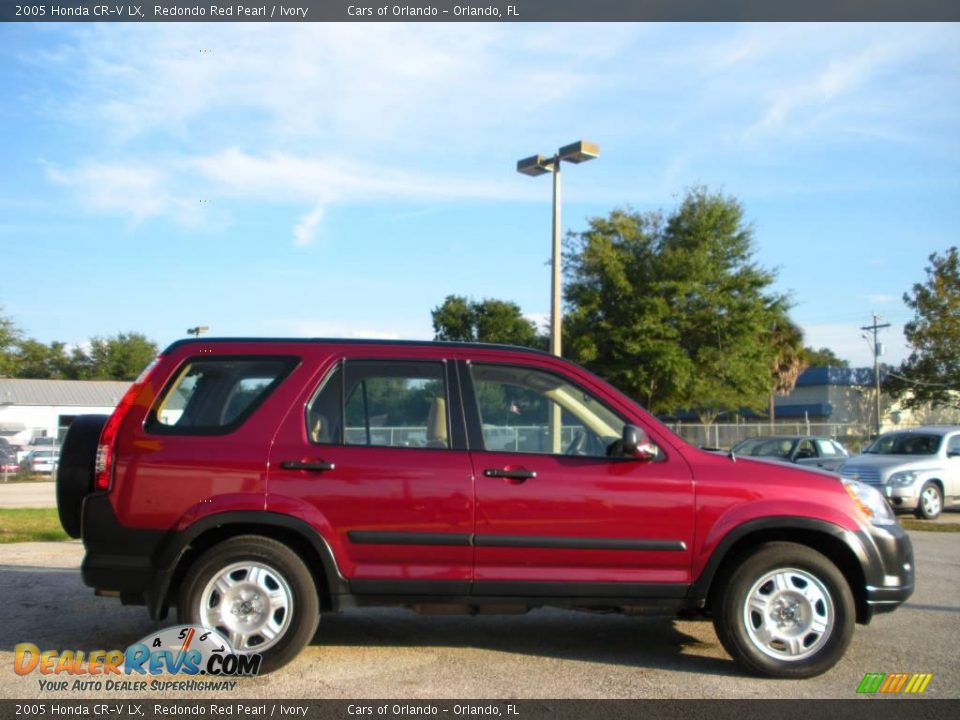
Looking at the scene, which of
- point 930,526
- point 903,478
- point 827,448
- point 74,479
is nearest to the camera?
point 74,479

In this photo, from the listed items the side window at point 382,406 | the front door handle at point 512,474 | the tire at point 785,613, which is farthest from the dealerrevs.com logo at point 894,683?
the side window at point 382,406

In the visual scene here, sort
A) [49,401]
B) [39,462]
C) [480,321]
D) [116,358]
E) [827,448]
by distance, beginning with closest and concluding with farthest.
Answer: [827,448], [39,462], [49,401], [480,321], [116,358]

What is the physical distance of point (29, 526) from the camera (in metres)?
12.9

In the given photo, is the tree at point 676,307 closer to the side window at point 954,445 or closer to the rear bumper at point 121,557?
the side window at point 954,445

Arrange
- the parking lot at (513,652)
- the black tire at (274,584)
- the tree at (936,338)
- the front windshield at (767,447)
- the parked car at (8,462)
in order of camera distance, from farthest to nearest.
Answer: the tree at (936,338) < the parked car at (8,462) < the front windshield at (767,447) < the black tire at (274,584) < the parking lot at (513,652)

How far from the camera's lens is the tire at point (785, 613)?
5.34 metres

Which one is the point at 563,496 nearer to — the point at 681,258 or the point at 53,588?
the point at 53,588

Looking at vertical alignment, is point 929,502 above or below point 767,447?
below

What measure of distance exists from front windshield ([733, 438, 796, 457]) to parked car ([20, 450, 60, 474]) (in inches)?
861

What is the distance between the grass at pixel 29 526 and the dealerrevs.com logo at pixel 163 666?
5318 mm

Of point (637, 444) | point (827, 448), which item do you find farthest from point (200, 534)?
point (827, 448)

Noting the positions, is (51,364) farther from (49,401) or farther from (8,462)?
(8,462)

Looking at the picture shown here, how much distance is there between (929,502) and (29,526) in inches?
566

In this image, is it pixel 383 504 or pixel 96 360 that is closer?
pixel 383 504
